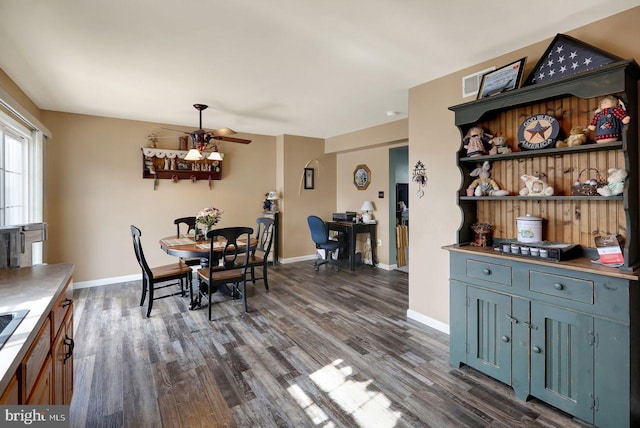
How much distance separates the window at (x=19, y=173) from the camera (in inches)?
116

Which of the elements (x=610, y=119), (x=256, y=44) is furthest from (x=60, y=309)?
(x=610, y=119)

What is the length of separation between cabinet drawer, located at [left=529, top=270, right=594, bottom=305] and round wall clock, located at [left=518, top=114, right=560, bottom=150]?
0.93 meters

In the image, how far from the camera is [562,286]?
182 centimetres

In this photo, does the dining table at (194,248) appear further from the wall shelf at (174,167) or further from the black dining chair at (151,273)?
the wall shelf at (174,167)

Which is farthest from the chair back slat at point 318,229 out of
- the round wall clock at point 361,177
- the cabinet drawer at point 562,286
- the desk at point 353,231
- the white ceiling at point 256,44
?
the cabinet drawer at point 562,286

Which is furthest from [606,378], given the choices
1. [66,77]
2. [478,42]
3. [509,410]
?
[66,77]

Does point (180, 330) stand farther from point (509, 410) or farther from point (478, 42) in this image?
point (478, 42)

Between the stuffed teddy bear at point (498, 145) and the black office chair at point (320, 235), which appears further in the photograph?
the black office chair at point (320, 235)

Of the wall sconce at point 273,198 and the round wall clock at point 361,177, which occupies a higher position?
the round wall clock at point 361,177

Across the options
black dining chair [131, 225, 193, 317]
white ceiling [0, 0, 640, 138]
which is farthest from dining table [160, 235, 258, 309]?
white ceiling [0, 0, 640, 138]

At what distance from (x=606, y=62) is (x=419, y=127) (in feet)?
4.89

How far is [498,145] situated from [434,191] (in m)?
0.76

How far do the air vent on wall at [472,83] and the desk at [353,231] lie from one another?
3.07m

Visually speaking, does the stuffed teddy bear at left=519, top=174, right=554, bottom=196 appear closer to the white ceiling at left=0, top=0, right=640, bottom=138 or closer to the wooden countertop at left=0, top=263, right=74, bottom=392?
the white ceiling at left=0, top=0, right=640, bottom=138
